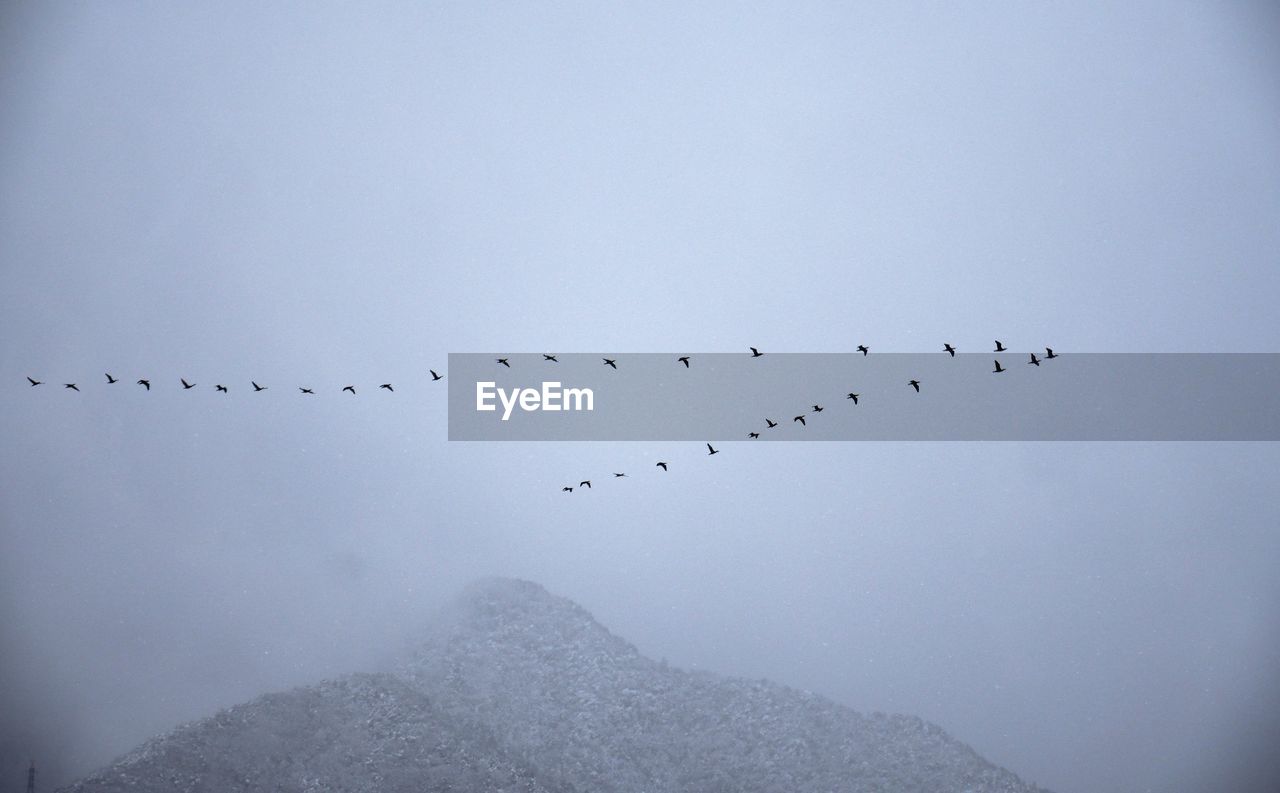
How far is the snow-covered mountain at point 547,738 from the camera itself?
3334 centimetres

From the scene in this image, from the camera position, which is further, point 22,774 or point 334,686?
point 22,774

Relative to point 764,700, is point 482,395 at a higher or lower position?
higher

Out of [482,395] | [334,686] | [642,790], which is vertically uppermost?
[482,395]

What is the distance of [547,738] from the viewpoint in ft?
125

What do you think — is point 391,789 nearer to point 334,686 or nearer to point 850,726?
point 334,686

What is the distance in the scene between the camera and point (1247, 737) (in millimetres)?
71688

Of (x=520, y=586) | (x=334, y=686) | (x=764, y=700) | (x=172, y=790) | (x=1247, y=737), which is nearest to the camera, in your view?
(x=172, y=790)

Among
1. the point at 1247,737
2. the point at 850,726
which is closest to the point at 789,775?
the point at 850,726

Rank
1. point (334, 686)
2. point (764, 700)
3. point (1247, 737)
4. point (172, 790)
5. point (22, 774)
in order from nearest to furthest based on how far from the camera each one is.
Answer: point (172, 790) < point (334, 686) < point (764, 700) < point (22, 774) < point (1247, 737)

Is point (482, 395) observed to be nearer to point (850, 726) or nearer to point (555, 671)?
point (555, 671)

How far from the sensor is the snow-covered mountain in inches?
1313

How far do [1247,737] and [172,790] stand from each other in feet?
306

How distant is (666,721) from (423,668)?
15.2 metres

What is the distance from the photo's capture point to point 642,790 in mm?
35719
